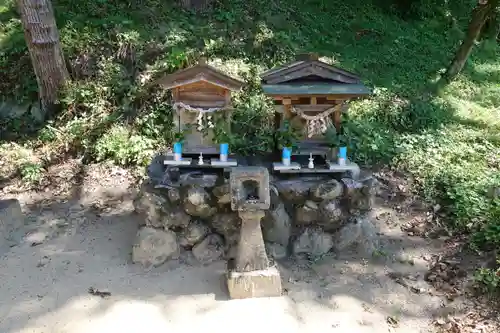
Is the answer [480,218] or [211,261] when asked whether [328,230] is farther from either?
[480,218]

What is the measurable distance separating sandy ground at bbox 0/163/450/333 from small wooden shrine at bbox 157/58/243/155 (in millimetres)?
1805

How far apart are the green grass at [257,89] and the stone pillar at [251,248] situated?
2.26m

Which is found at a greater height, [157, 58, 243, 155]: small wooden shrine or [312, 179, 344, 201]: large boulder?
[157, 58, 243, 155]: small wooden shrine

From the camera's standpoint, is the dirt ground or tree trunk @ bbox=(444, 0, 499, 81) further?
tree trunk @ bbox=(444, 0, 499, 81)

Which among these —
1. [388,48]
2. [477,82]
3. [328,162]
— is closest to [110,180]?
[328,162]

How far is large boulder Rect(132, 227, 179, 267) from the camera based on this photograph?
22.4 ft

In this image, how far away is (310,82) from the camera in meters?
6.96

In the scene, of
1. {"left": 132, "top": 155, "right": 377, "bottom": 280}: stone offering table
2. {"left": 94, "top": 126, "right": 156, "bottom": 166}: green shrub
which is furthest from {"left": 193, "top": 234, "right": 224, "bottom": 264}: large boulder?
{"left": 94, "top": 126, "right": 156, "bottom": 166}: green shrub

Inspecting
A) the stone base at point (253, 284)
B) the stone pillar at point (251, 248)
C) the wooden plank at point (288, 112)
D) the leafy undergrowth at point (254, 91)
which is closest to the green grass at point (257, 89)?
the leafy undergrowth at point (254, 91)

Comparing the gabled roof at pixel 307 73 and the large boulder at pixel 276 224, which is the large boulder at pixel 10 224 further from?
the gabled roof at pixel 307 73

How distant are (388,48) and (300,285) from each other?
9.32 meters

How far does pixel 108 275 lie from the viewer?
261 inches

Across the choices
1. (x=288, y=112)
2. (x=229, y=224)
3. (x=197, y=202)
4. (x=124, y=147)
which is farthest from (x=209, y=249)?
(x=124, y=147)

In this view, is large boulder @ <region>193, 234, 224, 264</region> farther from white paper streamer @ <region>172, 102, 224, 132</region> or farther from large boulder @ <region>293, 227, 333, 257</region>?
white paper streamer @ <region>172, 102, 224, 132</region>
